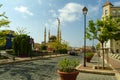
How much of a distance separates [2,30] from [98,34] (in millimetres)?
15928

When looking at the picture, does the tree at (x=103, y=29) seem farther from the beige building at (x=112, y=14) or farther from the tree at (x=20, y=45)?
the beige building at (x=112, y=14)

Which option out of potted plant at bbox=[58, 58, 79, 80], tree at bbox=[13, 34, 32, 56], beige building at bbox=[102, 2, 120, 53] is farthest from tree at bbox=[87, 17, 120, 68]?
beige building at bbox=[102, 2, 120, 53]

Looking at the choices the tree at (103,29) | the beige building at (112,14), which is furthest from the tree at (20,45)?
the beige building at (112,14)

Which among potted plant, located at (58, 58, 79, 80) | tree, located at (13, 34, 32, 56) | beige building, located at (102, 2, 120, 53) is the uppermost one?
beige building, located at (102, 2, 120, 53)

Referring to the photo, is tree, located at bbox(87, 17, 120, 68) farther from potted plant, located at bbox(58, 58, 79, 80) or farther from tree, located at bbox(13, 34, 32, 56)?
tree, located at bbox(13, 34, 32, 56)

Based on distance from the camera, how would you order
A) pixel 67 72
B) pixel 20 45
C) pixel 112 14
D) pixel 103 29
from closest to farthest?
pixel 67 72, pixel 103 29, pixel 20 45, pixel 112 14

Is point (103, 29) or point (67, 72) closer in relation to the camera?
point (67, 72)

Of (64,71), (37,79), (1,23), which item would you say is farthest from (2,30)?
(64,71)

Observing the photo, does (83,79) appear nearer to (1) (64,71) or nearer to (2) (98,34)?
(1) (64,71)

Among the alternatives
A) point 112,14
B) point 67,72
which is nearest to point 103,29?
point 67,72

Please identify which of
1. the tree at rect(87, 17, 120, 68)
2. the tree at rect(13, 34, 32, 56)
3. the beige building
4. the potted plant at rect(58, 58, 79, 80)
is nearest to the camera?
the potted plant at rect(58, 58, 79, 80)

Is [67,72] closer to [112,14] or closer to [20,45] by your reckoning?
[20,45]

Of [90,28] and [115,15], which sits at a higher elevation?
[115,15]

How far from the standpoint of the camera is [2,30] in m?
32.8
